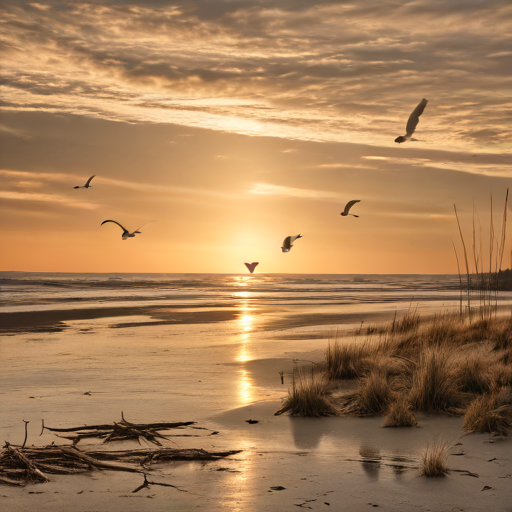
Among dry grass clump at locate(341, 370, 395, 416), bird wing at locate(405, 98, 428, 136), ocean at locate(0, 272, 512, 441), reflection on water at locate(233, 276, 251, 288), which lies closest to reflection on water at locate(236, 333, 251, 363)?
ocean at locate(0, 272, 512, 441)

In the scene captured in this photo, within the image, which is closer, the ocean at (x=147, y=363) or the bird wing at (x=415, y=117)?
the ocean at (x=147, y=363)

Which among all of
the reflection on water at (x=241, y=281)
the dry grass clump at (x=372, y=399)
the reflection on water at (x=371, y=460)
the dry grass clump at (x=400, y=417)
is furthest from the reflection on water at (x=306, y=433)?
the reflection on water at (x=241, y=281)

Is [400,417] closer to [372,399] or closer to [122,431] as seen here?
[372,399]

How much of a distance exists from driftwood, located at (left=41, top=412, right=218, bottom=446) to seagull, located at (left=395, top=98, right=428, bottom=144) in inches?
262

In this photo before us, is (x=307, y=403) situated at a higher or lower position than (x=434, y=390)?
lower

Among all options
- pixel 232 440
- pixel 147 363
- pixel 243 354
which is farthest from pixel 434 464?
pixel 243 354

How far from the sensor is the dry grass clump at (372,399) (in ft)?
28.3

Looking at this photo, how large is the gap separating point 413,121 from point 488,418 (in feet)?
19.7

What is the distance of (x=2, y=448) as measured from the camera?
6645mm

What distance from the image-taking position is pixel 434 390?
29.0ft

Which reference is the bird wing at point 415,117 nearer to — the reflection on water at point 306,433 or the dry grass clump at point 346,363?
the dry grass clump at point 346,363

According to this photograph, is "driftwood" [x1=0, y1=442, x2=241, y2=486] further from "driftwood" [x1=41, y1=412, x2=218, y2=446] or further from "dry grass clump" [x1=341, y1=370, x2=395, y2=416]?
"dry grass clump" [x1=341, y1=370, x2=395, y2=416]

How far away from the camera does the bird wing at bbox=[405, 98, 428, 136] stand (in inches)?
452

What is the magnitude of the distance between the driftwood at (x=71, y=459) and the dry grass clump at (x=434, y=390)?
3.41m
